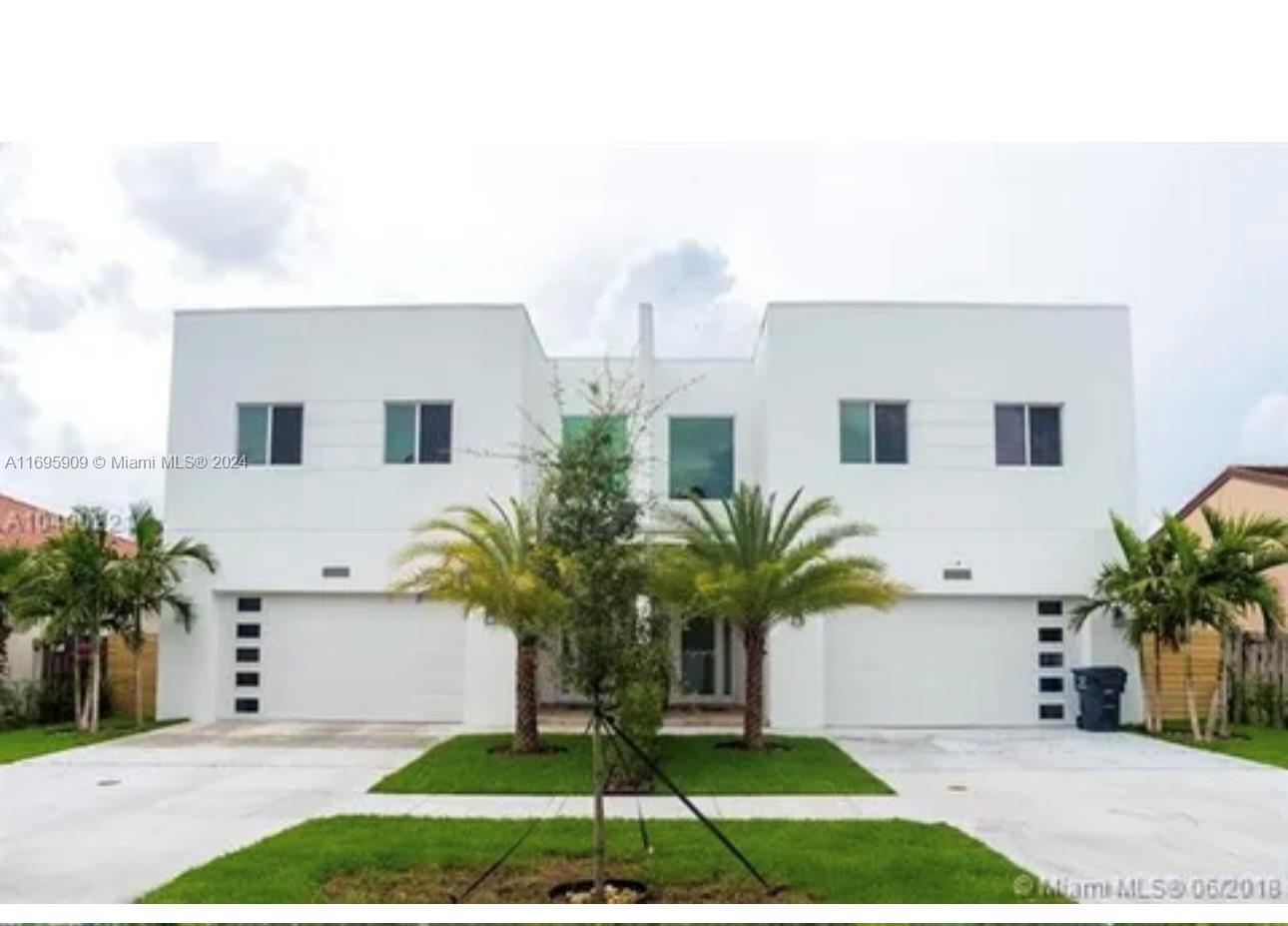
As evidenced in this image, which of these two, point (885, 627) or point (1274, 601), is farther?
point (885, 627)

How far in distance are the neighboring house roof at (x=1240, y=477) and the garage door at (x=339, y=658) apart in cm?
1408

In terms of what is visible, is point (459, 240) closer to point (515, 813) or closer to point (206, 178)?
point (206, 178)

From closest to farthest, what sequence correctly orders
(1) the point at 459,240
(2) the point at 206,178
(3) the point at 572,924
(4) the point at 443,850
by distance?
(3) the point at 572,924 < (4) the point at 443,850 < (2) the point at 206,178 < (1) the point at 459,240

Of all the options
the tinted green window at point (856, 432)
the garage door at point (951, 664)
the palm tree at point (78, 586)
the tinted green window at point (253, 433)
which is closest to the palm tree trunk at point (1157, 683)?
the garage door at point (951, 664)

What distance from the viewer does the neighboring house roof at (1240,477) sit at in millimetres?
22781

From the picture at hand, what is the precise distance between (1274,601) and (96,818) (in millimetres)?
15280

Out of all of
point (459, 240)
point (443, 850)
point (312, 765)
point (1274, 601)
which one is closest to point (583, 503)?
point (443, 850)

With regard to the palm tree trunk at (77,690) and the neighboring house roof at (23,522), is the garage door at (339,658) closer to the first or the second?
the palm tree trunk at (77,690)

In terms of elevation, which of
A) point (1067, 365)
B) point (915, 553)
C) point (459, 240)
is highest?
point (459, 240)

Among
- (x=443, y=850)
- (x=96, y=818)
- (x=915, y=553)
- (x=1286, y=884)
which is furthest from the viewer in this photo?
(x=915, y=553)

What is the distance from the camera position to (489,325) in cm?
1900

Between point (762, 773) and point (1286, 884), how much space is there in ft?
19.6

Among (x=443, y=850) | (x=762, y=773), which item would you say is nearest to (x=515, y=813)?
(x=443, y=850)

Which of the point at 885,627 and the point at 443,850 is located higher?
the point at 885,627
